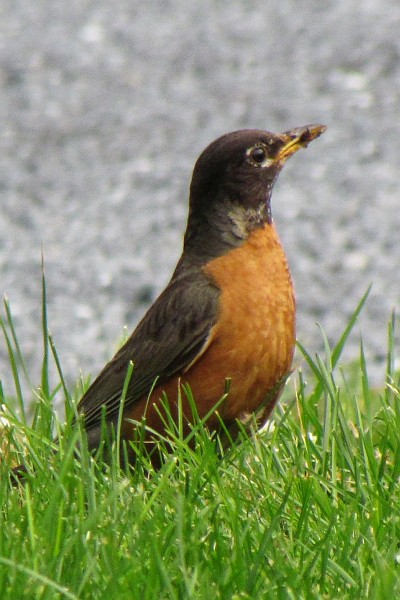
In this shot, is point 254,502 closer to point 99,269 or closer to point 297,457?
point 297,457

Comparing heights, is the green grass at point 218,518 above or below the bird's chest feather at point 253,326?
below

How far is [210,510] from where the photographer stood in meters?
3.21

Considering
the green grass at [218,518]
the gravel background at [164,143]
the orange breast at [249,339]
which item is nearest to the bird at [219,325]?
the orange breast at [249,339]

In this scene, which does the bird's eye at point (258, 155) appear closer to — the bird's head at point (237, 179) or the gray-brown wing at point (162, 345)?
the bird's head at point (237, 179)

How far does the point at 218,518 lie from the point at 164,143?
5294 millimetres

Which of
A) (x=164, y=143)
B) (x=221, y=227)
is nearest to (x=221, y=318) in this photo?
(x=221, y=227)

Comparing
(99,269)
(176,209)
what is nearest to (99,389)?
(99,269)

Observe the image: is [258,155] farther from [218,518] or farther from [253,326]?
[218,518]

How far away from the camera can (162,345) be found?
171 inches

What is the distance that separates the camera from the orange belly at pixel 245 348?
160 inches

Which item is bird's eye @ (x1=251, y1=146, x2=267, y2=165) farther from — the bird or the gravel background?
the gravel background

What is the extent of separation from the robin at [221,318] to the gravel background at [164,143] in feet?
6.15

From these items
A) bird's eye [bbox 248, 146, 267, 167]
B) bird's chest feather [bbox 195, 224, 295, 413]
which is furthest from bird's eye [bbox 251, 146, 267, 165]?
bird's chest feather [bbox 195, 224, 295, 413]

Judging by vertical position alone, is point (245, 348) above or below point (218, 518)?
above
